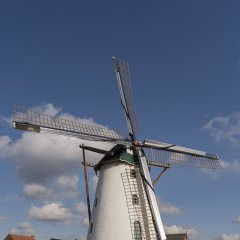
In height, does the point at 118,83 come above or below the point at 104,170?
above

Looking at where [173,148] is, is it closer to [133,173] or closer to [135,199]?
[133,173]

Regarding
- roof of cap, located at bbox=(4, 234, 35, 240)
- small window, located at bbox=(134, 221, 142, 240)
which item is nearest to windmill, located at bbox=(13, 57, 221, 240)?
small window, located at bbox=(134, 221, 142, 240)

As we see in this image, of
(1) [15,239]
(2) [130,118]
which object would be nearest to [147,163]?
(2) [130,118]

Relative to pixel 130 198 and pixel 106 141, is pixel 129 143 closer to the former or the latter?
pixel 106 141

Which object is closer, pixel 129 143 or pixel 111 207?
pixel 111 207

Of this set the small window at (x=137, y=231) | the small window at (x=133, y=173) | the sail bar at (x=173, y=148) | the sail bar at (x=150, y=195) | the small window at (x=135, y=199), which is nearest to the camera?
the small window at (x=137, y=231)

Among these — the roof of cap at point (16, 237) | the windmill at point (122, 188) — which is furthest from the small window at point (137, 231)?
the roof of cap at point (16, 237)

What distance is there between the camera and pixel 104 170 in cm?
2347

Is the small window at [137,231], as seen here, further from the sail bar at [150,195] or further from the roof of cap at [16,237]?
the roof of cap at [16,237]

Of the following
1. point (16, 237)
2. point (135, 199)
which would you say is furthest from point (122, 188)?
point (16, 237)

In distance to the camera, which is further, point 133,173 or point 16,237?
point 16,237

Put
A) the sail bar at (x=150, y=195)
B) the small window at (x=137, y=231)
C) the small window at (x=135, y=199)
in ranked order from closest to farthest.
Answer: the small window at (x=137, y=231), the sail bar at (x=150, y=195), the small window at (x=135, y=199)

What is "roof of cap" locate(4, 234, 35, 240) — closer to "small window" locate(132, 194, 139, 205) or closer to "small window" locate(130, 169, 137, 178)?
"small window" locate(130, 169, 137, 178)

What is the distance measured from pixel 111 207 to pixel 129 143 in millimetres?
4516
